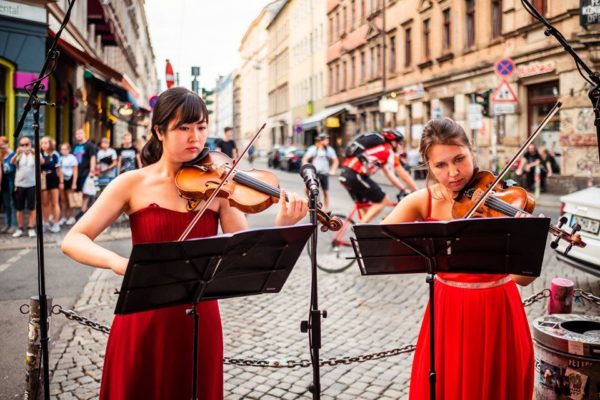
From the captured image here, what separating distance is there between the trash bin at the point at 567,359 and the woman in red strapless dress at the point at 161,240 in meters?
1.44

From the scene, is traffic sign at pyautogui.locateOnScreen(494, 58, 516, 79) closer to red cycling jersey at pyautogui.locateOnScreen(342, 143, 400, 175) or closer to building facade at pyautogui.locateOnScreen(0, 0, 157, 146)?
red cycling jersey at pyautogui.locateOnScreen(342, 143, 400, 175)

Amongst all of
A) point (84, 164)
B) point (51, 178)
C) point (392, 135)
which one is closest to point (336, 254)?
point (392, 135)

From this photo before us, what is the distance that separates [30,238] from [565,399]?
9985mm

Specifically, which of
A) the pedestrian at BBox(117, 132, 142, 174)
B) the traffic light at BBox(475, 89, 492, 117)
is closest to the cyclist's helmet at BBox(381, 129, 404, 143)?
the pedestrian at BBox(117, 132, 142, 174)

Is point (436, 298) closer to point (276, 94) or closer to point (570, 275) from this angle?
point (570, 275)

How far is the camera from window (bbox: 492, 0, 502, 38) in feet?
74.2

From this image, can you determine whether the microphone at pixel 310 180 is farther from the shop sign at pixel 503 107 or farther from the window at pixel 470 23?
the window at pixel 470 23

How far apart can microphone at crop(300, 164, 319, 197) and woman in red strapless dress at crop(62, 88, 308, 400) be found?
94 millimetres

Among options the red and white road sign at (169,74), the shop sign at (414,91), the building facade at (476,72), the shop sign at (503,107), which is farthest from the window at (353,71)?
the shop sign at (503,107)

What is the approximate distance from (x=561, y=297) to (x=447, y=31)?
25444 millimetres

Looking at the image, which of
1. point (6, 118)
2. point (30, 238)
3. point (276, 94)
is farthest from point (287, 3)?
point (30, 238)

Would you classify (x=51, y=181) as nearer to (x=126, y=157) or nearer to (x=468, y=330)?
(x=126, y=157)

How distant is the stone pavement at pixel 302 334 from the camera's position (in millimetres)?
4137

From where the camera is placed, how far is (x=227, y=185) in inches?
114
